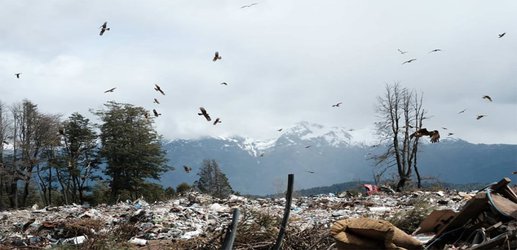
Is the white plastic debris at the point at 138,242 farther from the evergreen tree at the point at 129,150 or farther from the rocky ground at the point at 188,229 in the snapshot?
the evergreen tree at the point at 129,150

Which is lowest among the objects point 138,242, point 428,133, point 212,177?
point 138,242

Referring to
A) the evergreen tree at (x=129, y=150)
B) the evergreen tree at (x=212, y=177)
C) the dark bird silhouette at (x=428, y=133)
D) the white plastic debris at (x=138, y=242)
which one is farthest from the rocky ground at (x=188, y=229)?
the evergreen tree at (x=212, y=177)

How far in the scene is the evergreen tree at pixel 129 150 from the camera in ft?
107

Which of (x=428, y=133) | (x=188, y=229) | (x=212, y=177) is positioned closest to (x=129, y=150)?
(x=212, y=177)

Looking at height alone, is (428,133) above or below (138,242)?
above

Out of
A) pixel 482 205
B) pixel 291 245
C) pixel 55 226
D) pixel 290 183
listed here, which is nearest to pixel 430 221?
pixel 482 205

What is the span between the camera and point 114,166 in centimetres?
3250

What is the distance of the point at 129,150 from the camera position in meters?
32.9

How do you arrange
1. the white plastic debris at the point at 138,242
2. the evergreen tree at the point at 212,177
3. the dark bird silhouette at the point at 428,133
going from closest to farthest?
the dark bird silhouette at the point at 428,133
the white plastic debris at the point at 138,242
the evergreen tree at the point at 212,177

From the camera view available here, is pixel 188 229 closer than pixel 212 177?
Yes

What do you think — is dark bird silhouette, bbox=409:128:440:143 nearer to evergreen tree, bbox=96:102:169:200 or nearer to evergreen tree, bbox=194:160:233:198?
evergreen tree, bbox=96:102:169:200

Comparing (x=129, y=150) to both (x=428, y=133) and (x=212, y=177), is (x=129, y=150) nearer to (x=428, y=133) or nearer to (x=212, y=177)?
(x=212, y=177)

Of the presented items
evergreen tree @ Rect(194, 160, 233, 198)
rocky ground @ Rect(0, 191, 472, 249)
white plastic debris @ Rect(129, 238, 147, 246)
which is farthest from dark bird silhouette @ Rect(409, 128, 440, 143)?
evergreen tree @ Rect(194, 160, 233, 198)

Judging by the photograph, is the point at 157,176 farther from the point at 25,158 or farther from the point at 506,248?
the point at 506,248
